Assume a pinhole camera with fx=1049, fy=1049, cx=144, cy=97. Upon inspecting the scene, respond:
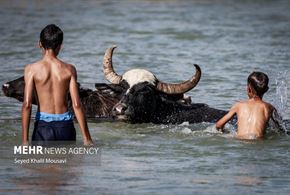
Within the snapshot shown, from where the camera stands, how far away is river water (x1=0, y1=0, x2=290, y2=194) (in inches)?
386

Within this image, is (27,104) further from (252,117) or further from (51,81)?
(252,117)

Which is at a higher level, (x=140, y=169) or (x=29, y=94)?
(x=29, y=94)

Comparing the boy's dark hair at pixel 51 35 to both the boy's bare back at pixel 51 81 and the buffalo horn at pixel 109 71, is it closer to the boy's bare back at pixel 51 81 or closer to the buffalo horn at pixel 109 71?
the boy's bare back at pixel 51 81

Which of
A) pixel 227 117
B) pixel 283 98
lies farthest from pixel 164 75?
pixel 227 117

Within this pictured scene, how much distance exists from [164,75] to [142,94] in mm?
4728

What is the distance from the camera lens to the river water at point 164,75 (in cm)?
981

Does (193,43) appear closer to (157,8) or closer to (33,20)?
(33,20)

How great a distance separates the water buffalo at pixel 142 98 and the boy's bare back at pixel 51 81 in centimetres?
261

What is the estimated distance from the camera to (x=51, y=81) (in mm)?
9812

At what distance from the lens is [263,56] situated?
2008cm

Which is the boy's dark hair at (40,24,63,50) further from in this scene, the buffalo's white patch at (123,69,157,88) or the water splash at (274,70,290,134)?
the water splash at (274,70,290,134)

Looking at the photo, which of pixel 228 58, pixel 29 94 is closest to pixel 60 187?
pixel 29 94

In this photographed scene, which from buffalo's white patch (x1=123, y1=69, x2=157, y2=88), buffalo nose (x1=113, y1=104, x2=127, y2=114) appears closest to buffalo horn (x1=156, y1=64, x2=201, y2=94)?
buffalo's white patch (x1=123, y1=69, x2=157, y2=88)

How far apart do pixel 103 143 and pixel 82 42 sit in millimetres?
10837
